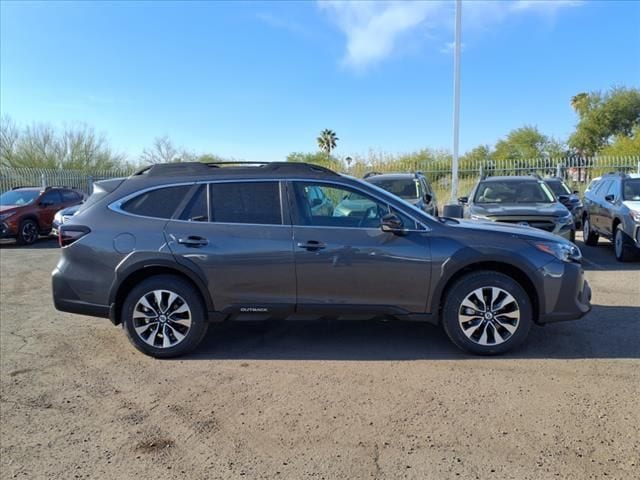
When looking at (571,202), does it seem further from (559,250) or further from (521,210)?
(559,250)

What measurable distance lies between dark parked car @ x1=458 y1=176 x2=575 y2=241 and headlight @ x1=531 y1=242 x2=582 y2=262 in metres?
3.75

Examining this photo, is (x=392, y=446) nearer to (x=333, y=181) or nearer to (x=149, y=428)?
(x=149, y=428)

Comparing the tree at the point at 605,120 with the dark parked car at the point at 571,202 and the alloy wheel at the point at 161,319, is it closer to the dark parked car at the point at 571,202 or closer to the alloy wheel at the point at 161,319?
the dark parked car at the point at 571,202

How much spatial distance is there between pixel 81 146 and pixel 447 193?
25557mm

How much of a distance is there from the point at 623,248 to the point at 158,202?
8.62 meters

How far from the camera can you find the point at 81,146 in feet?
114

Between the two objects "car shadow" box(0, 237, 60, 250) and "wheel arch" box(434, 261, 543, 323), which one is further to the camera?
"car shadow" box(0, 237, 60, 250)

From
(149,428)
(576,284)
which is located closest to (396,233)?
(576,284)

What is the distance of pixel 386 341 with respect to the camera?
5207 millimetres

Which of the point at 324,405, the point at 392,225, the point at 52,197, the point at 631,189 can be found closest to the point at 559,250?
the point at 392,225

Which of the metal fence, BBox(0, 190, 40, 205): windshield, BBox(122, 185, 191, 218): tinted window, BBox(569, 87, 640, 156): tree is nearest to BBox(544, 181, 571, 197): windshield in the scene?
BBox(122, 185, 191, 218): tinted window

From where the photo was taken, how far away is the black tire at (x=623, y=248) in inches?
371

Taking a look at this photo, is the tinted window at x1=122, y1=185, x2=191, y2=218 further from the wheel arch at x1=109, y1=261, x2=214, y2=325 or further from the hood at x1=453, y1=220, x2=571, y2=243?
the hood at x1=453, y1=220, x2=571, y2=243

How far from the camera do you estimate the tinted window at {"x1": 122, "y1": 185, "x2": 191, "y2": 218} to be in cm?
489
